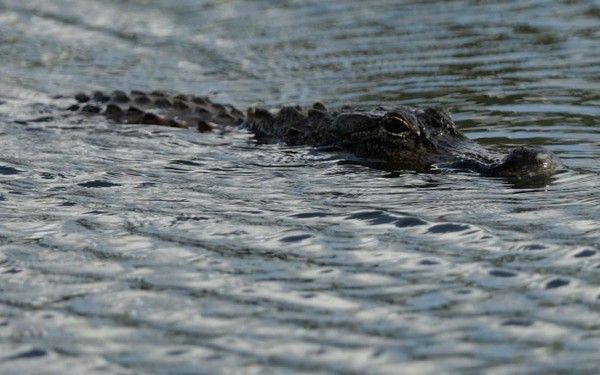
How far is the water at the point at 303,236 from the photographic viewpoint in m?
5.95

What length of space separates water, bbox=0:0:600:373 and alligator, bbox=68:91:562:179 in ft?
0.66

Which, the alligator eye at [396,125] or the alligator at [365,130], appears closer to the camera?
the alligator at [365,130]

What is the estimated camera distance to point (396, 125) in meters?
10.1

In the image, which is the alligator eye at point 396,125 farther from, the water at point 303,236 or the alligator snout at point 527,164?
the alligator snout at point 527,164

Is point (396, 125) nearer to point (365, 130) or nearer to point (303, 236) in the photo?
point (365, 130)

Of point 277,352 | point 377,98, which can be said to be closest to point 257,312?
point 277,352

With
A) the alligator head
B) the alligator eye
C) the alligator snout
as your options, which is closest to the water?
the alligator snout

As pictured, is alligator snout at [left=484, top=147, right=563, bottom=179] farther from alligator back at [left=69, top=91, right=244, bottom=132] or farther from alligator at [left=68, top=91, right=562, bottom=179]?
alligator back at [left=69, top=91, right=244, bottom=132]

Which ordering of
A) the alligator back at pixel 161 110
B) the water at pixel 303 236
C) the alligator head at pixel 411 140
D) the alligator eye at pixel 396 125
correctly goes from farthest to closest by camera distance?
1. the alligator back at pixel 161 110
2. the alligator eye at pixel 396 125
3. the alligator head at pixel 411 140
4. the water at pixel 303 236

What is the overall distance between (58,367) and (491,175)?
4286 mm

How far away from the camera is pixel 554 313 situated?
246 inches

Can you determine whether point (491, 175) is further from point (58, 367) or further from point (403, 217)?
point (58, 367)

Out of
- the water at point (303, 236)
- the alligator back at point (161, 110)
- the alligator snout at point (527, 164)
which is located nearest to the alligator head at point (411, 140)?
the alligator snout at point (527, 164)

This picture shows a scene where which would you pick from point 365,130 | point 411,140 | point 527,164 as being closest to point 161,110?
point 365,130
